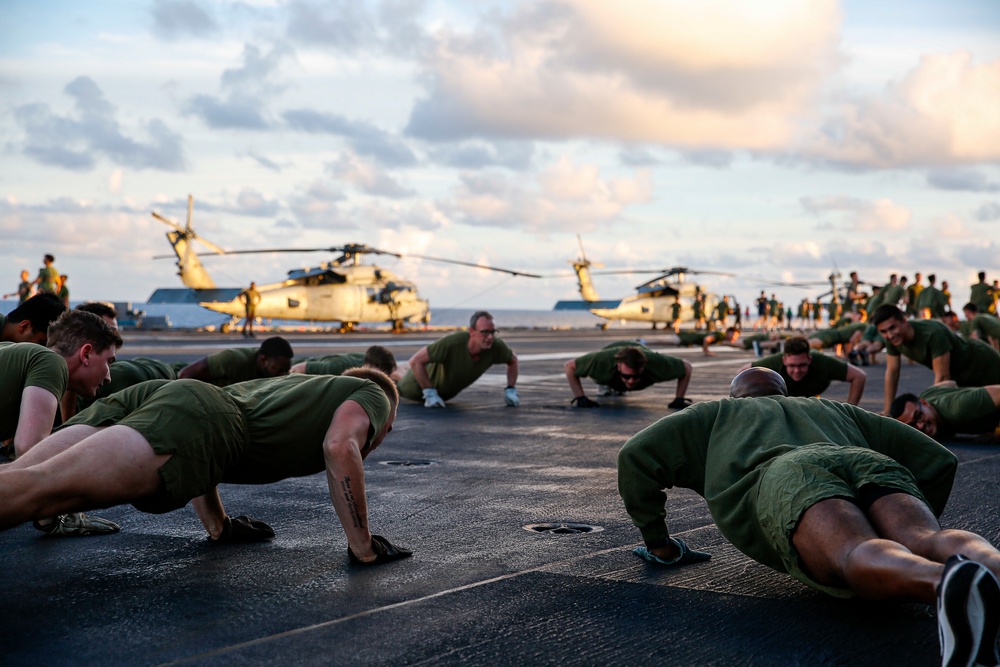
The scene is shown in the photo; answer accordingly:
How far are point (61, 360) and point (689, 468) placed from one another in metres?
3.21

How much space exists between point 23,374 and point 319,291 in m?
35.1

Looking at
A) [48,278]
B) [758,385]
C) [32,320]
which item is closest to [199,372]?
[32,320]

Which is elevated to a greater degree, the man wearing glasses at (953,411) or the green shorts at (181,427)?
the green shorts at (181,427)

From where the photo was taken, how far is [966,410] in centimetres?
817

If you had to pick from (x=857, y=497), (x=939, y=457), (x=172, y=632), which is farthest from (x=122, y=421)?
(x=939, y=457)

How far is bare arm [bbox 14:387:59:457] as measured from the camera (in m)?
4.62

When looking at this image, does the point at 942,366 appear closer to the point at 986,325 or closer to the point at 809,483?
the point at 809,483

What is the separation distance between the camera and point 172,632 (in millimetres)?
3230

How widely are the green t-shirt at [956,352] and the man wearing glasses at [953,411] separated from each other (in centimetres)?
129

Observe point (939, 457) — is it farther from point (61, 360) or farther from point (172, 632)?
point (61, 360)

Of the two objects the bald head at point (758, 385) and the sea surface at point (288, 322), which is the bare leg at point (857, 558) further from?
the sea surface at point (288, 322)

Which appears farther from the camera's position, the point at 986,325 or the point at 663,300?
the point at 663,300

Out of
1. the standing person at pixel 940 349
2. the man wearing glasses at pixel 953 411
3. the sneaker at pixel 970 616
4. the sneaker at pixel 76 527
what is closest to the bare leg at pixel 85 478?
the sneaker at pixel 76 527

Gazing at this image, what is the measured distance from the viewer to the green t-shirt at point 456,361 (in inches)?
472
